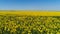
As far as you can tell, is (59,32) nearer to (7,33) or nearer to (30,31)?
(30,31)

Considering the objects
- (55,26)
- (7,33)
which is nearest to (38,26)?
(55,26)

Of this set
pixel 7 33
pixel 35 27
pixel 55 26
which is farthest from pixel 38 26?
pixel 7 33

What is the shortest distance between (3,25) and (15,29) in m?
1.29

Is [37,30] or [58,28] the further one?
[58,28]

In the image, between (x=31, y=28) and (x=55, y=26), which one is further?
(x=55, y=26)

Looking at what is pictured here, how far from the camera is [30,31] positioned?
13562 mm

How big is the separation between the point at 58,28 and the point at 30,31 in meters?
2.80

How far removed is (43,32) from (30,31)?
1.07 metres

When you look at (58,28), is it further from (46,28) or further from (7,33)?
(7,33)

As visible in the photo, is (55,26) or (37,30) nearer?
(37,30)

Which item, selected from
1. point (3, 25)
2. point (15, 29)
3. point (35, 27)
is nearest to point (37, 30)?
point (35, 27)

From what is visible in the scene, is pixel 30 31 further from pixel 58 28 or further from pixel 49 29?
pixel 58 28

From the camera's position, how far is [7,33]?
13641 millimetres

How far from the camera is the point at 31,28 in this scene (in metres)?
14.0
